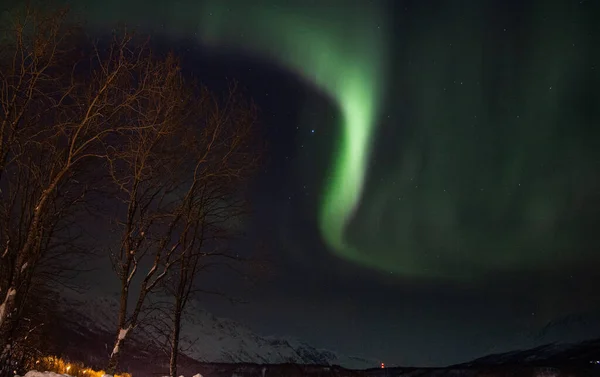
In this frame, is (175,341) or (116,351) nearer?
(116,351)

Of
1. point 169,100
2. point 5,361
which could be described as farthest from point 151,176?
point 5,361

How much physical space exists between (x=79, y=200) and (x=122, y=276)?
2.63 metres

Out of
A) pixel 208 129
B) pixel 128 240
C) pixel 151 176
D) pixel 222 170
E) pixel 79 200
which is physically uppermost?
pixel 208 129

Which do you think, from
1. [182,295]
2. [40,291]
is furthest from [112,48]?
[40,291]

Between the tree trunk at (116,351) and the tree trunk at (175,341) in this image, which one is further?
the tree trunk at (175,341)

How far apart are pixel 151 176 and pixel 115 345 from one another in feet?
16.4

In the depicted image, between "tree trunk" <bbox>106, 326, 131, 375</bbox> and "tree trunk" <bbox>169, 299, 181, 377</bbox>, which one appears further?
"tree trunk" <bbox>169, 299, 181, 377</bbox>

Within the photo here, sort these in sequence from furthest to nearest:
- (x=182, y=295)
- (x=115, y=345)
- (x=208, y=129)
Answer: (x=182, y=295) < (x=208, y=129) < (x=115, y=345)

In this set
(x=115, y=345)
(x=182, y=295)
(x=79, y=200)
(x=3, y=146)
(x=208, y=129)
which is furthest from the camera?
(x=182, y=295)

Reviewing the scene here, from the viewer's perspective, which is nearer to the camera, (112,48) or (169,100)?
(112,48)

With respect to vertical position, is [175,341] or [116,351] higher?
[175,341]

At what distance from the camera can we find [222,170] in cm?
1750

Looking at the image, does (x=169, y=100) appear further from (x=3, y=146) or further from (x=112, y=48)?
(x=3, y=146)

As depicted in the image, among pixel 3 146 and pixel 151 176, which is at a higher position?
pixel 151 176
